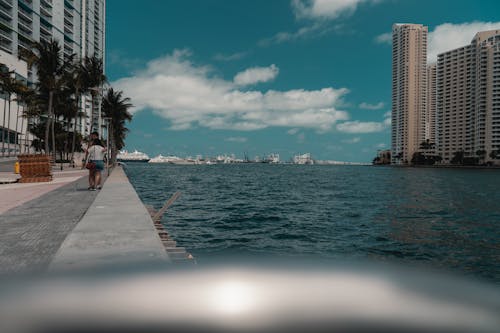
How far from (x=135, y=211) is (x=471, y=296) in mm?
6662

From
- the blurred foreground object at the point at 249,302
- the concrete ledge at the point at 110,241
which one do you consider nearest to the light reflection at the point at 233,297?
the blurred foreground object at the point at 249,302

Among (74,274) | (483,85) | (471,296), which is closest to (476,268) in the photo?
(471,296)

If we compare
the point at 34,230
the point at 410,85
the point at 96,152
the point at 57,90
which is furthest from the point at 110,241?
the point at 410,85

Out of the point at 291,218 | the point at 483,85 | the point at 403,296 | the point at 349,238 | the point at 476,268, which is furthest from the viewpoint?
the point at 483,85

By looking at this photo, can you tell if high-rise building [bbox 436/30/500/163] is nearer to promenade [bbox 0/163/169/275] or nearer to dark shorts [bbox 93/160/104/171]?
dark shorts [bbox 93/160/104/171]

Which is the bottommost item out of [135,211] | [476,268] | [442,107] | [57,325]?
[476,268]

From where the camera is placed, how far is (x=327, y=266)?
3.59 ft

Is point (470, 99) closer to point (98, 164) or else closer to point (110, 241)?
point (98, 164)

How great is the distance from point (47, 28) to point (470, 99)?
15842 cm

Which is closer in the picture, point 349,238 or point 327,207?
point 349,238

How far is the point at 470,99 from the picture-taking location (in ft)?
493

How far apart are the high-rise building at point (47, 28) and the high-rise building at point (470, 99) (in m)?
141

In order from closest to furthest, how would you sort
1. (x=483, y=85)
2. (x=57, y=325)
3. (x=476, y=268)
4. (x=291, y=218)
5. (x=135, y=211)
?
(x=57, y=325), (x=135, y=211), (x=476, y=268), (x=291, y=218), (x=483, y=85)

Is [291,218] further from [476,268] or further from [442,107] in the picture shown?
[442,107]
